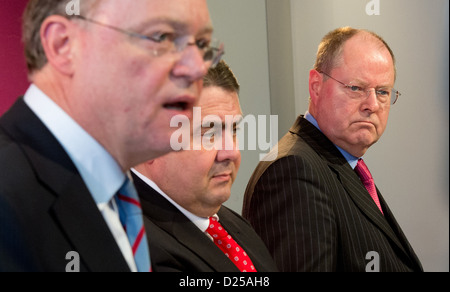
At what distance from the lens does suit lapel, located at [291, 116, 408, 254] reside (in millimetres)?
1973

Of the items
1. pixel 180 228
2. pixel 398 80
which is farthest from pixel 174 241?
pixel 398 80

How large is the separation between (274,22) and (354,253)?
143cm

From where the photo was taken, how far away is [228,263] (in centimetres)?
142

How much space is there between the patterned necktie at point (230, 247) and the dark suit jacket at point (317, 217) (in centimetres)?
26

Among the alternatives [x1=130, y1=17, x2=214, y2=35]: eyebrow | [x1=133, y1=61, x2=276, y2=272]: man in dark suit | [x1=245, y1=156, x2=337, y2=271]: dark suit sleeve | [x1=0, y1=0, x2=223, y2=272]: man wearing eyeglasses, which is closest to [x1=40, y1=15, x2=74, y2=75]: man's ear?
[x1=0, y1=0, x2=223, y2=272]: man wearing eyeglasses

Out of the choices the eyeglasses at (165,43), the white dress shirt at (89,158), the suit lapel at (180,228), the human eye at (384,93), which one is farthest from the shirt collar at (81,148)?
the human eye at (384,93)

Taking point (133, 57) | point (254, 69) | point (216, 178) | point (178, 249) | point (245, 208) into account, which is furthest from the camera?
point (254, 69)

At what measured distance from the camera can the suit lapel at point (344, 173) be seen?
197 cm

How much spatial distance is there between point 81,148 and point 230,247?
0.71 meters

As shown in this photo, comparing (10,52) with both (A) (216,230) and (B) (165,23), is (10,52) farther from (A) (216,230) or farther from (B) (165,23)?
(B) (165,23)

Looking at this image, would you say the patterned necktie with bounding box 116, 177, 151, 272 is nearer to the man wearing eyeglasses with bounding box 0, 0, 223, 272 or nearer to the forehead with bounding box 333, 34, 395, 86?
the man wearing eyeglasses with bounding box 0, 0, 223, 272

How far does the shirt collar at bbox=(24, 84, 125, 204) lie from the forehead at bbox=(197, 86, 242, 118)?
0.62m

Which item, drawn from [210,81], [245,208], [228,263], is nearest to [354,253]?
[245,208]

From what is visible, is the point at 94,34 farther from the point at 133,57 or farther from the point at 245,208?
the point at 245,208
